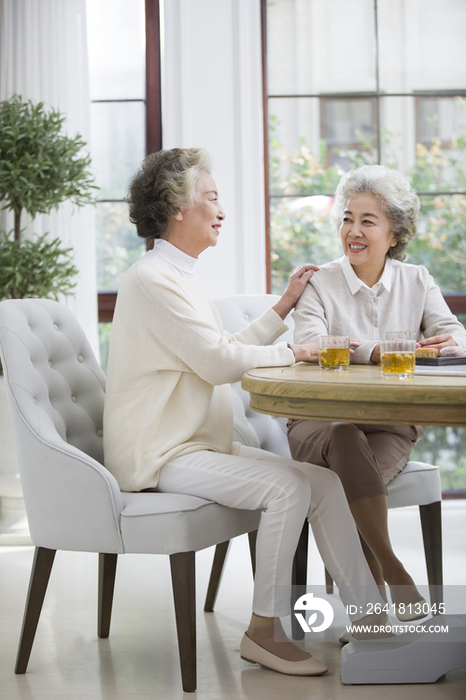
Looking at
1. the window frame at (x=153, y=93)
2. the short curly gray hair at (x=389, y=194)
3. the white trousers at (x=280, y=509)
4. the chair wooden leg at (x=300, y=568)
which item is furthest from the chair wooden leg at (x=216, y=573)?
the window frame at (x=153, y=93)

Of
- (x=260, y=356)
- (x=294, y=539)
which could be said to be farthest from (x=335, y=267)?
(x=294, y=539)

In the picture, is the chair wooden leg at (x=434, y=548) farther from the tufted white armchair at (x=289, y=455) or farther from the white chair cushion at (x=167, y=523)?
the white chair cushion at (x=167, y=523)

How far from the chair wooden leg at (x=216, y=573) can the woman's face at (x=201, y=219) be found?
2.97 feet

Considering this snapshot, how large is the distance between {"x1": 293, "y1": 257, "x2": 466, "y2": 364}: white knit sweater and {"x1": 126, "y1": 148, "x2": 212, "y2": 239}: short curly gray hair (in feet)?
1.50

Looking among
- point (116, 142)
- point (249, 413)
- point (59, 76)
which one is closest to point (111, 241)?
point (116, 142)

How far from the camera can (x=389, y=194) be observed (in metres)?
2.04

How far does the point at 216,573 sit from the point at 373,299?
0.97m

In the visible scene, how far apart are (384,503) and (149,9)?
2.84 meters

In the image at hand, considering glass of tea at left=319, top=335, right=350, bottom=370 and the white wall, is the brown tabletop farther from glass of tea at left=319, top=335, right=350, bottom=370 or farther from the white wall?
the white wall

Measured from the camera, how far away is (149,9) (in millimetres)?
3455

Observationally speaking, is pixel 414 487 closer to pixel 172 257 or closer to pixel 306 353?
pixel 306 353

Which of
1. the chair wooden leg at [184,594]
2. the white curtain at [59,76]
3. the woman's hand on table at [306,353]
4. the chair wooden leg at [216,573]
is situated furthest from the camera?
the white curtain at [59,76]

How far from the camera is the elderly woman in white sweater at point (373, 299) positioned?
186cm

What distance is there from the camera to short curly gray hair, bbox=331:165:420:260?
80.4 inches
